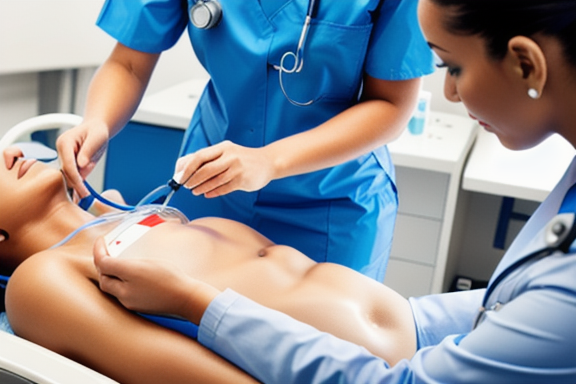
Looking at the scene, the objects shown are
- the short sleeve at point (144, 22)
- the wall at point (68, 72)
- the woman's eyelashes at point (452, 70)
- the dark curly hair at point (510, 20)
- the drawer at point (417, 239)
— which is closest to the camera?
the dark curly hair at point (510, 20)

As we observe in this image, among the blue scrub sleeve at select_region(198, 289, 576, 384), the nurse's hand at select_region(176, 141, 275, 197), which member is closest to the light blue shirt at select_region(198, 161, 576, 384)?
the blue scrub sleeve at select_region(198, 289, 576, 384)

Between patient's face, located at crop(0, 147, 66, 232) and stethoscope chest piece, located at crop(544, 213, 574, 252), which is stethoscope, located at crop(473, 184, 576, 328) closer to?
stethoscope chest piece, located at crop(544, 213, 574, 252)

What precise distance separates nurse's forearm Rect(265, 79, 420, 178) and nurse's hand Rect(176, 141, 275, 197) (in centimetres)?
6

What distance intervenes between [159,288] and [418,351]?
0.38 m

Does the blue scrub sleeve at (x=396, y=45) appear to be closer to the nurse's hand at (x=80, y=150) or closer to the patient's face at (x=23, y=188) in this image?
the nurse's hand at (x=80, y=150)

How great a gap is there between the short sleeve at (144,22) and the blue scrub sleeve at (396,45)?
433mm

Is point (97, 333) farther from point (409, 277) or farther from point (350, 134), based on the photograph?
Result: point (409, 277)

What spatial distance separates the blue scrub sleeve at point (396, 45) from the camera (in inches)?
57.1

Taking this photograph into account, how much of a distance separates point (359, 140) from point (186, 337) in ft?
1.81

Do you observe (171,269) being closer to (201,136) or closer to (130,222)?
(130,222)

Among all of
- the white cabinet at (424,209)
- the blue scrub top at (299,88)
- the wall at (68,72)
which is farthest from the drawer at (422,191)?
the blue scrub top at (299,88)

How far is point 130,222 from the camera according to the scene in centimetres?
145

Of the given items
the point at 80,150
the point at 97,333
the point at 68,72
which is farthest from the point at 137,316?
the point at 68,72

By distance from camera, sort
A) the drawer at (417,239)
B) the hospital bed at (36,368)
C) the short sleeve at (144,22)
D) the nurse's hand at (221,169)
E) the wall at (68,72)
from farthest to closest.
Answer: the drawer at (417,239)
the wall at (68,72)
the short sleeve at (144,22)
the nurse's hand at (221,169)
the hospital bed at (36,368)
